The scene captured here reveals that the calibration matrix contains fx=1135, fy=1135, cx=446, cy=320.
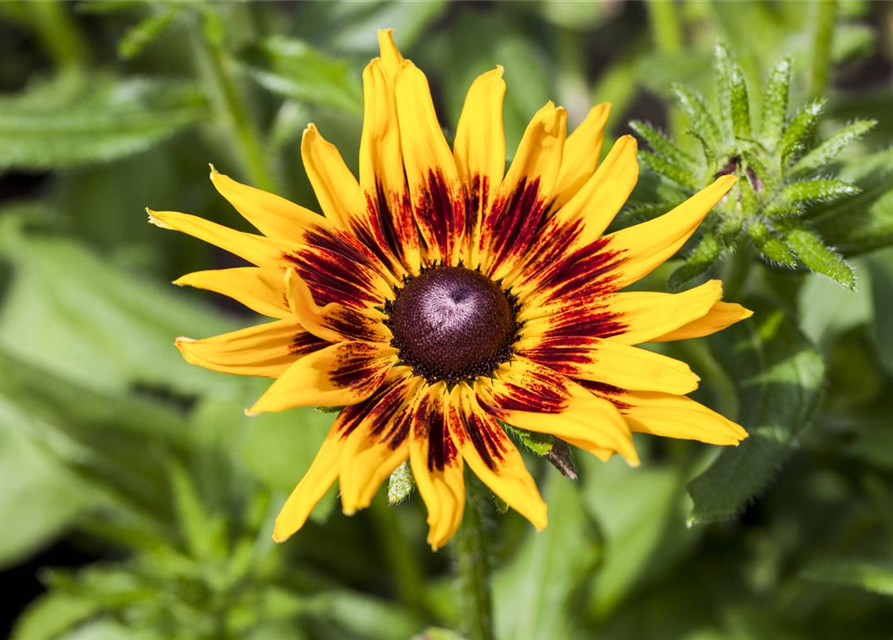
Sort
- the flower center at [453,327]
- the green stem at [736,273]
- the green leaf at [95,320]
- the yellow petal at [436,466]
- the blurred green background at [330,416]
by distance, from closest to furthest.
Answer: the yellow petal at [436,466]
the flower center at [453,327]
the green stem at [736,273]
the blurred green background at [330,416]
the green leaf at [95,320]

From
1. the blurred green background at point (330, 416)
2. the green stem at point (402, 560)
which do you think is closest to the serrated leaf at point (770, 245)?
the blurred green background at point (330, 416)

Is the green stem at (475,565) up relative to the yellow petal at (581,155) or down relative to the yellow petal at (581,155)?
down

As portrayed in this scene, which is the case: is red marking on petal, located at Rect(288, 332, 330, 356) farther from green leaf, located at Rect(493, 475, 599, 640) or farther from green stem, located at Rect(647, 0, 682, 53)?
green stem, located at Rect(647, 0, 682, 53)

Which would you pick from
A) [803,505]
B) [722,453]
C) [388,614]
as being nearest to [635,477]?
[803,505]

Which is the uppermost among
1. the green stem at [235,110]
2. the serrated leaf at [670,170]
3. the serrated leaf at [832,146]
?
the serrated leaf at [832,146]

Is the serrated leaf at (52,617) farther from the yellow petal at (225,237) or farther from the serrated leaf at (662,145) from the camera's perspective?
the serrated leaf at (662,145)

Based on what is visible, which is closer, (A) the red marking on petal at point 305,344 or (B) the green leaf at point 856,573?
(A) the red marking on petal at point 305,344
